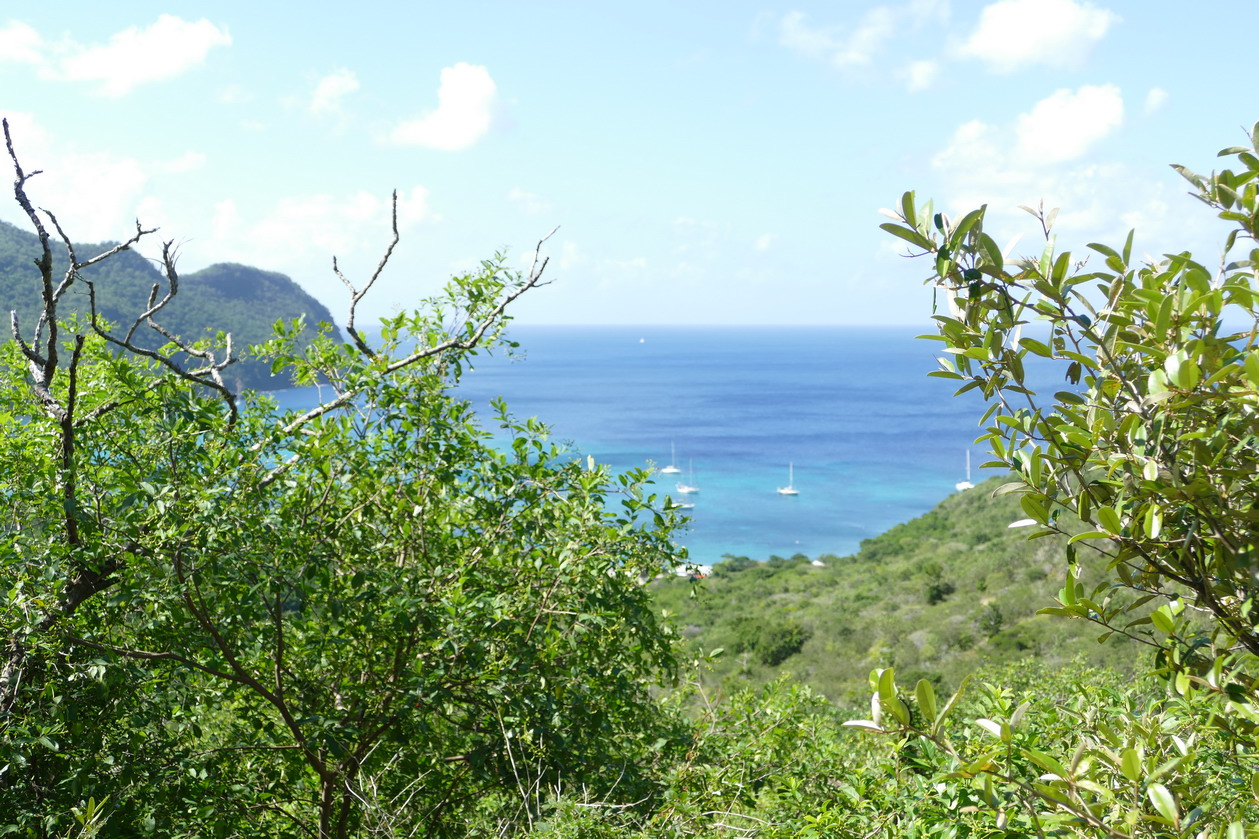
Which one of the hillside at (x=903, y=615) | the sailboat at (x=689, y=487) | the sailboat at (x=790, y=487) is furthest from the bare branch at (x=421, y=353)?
the sailboat at (x=790, y=487)

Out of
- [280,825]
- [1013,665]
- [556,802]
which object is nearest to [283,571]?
[556,802]

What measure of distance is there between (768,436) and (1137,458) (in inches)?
3459

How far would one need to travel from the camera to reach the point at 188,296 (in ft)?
195

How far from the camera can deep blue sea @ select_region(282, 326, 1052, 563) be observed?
183 ft

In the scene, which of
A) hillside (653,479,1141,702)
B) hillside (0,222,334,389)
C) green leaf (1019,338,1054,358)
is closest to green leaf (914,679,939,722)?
green leaf (1019,338,1054,358)

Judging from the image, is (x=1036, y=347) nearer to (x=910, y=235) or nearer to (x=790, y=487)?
(x=910, y=235)

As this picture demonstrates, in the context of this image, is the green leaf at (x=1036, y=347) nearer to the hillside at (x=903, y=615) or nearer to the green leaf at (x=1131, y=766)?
the green leaf at (x=1131, y=766)

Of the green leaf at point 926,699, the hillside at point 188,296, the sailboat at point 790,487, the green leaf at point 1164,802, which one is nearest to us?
the green leaf at point 1164,802

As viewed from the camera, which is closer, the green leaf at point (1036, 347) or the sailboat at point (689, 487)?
the green leaf at point (1036, 347)

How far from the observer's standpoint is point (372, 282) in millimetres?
4438

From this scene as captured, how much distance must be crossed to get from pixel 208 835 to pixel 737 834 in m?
1.99

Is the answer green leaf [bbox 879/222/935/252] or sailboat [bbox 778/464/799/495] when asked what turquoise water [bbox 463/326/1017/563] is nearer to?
sailboat [bbox 778/464/799/495]

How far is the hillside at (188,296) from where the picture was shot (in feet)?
52.1

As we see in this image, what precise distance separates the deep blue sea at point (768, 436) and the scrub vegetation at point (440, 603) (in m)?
20.2
